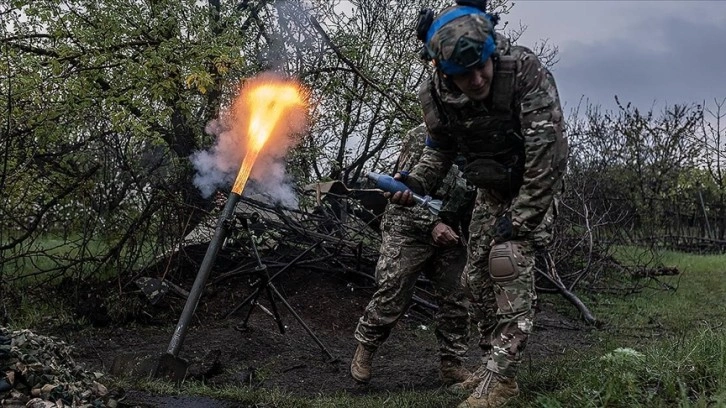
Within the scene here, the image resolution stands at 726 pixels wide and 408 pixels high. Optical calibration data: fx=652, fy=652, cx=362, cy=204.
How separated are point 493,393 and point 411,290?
1361 millimetres

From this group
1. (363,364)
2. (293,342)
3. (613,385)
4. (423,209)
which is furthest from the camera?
(293,342)

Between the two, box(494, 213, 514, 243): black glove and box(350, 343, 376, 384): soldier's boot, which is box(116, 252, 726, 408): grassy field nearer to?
box(350, 343, 376, 384): soldier's boot

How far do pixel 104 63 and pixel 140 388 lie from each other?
4955 mm

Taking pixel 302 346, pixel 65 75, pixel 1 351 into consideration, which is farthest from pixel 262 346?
pixel 65 75

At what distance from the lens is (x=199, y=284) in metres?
5.00

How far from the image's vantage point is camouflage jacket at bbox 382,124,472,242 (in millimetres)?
4613

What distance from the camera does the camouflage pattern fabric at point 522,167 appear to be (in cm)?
341

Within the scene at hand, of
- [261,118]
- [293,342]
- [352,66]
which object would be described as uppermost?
[352,66]

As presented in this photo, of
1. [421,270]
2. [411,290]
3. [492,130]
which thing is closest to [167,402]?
[411,290]

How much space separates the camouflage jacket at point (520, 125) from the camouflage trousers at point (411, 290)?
3.69 ft

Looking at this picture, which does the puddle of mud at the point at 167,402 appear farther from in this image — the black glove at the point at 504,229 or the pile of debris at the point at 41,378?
the black glove at the point at 504,229

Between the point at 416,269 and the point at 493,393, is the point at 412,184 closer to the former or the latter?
the point at 416,269

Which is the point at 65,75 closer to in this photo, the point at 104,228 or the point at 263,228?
the point at 104,228

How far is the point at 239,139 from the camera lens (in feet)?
26.9
